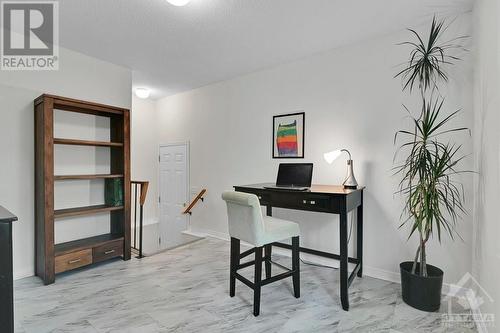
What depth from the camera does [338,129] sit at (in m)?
2.96

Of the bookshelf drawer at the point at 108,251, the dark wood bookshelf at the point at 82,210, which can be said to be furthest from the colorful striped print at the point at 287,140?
the bookshelf drawer at the point at 108,251

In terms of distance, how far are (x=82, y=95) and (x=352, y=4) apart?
3.07 m

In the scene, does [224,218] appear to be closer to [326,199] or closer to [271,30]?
[326,199]

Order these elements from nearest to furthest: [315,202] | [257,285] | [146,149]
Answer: [257,285]
[315,202]
[146,149]

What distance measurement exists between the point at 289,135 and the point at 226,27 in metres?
1.44

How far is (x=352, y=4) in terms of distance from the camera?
2178mm

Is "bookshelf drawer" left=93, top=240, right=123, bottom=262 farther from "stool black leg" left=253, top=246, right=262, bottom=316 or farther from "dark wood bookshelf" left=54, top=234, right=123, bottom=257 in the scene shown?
"stool black leg" left=253, top=246, right=262, bottom=316

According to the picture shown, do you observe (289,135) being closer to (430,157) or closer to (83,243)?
(430,157)

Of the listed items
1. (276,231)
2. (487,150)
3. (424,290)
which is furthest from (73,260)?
(487,150)

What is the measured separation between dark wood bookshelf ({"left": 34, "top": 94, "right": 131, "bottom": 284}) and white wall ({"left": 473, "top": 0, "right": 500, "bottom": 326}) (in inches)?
132

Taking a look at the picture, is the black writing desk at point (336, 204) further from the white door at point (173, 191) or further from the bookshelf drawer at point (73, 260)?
the white door at point (173, 191)

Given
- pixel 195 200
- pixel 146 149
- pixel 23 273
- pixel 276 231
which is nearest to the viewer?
pixel 276 231

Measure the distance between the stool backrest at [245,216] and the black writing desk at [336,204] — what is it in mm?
458

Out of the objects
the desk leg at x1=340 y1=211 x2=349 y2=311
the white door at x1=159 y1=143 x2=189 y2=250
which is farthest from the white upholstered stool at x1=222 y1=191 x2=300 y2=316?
the white door at x1=159 y1=143 x2=189 y2=250
